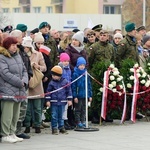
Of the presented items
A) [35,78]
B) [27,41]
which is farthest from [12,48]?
[35,78]

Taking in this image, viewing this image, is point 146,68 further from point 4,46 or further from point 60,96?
point 4,46

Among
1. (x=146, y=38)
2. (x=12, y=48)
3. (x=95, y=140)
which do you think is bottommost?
(x=95, y=140)

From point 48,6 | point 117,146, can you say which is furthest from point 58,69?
point 48,6

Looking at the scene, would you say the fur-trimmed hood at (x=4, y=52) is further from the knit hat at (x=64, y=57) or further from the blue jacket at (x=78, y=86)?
the blue jacket at (x=78, y=86)

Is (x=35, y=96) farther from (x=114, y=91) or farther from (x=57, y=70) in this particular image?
(x=114, y=91)

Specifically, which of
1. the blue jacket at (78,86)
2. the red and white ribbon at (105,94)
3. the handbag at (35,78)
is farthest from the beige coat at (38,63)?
the red and white ribbon at (105,94)

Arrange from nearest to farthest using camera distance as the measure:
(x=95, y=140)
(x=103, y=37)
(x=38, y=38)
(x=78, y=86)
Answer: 1. (x=95, y=140)
2. (x=38, y=38)
3. (x=78, y=86)
4. (x=103, y=37)

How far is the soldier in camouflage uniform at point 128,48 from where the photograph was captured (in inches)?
651

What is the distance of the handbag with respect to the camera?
45.6 ft

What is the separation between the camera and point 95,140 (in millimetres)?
13141

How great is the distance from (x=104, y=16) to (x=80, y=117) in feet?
202

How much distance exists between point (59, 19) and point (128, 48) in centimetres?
5709

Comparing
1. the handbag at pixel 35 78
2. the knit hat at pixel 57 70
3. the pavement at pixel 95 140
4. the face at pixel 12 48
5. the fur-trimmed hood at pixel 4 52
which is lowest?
the pavement at pixel 95 140

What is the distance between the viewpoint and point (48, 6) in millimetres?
98875
